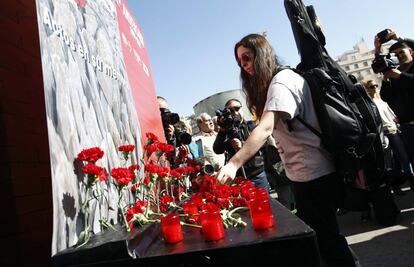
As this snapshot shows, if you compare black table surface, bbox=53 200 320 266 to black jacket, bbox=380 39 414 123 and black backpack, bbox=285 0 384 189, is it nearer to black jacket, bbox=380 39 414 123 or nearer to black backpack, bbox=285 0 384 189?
black backpack, bbox=285 0 384 189

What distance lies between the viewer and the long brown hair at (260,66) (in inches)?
82.7

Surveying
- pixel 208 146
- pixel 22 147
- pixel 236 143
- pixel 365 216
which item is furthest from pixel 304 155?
pixel 365 216


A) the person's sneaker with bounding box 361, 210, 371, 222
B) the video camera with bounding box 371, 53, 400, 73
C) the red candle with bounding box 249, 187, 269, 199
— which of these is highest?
the video camera with bounding box 371, 53, 400, 73

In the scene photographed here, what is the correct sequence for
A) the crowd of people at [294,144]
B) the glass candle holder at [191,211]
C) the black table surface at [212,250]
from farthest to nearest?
1. the crowd of people at [294,144]
2. the glass candle holder at [191,211]
3. the black table surface at [212,250]

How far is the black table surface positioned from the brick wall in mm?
405

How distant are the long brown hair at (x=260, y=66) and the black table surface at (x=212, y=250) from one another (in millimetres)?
1054

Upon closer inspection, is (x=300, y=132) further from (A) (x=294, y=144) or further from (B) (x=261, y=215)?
(B) (x=261, y=215)

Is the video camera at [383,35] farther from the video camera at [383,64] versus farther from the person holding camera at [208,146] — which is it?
the person holding camera at [208,146]

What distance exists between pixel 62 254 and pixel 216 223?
498mm

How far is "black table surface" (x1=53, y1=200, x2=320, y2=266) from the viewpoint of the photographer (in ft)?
3.40

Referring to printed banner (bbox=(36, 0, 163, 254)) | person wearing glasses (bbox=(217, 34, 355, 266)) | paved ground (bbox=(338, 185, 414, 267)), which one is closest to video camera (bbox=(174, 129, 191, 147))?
printed banner (bbox=(36, 0, 163, 254))

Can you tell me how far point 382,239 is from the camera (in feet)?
11.5

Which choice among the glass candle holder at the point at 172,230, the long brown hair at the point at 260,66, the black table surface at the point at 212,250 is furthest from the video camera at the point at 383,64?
the glass candle holder at the point at 172,230

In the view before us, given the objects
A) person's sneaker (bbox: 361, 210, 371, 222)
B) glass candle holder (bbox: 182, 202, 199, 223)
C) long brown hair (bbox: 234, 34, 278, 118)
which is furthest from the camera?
person's sneaker (bbox: 361, 210, 371, 222)
